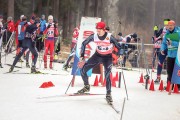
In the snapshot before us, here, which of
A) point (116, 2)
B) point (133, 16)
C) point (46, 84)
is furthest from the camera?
point (116, 2)

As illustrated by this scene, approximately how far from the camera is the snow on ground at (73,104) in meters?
8.07

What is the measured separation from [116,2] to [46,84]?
9478 cm

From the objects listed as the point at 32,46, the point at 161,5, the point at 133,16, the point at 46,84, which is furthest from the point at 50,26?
the point at 161,5

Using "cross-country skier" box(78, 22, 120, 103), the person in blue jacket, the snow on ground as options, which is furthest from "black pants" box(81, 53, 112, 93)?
the person in blue jacket

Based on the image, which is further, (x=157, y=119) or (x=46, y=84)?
(x=46, y=84)

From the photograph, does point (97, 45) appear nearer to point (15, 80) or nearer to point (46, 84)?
point (46, 84)

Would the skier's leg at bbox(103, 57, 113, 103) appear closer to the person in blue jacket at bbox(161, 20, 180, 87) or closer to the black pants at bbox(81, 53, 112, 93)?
the black pants at bbox(81, 53, 112, 93)

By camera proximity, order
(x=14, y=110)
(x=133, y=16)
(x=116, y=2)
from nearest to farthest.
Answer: (x=14, y=110) → (x=133, y=16) → (x=116, y=2)

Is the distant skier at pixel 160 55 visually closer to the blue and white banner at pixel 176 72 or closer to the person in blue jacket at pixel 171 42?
the person in blue jacket at pixel 171 42

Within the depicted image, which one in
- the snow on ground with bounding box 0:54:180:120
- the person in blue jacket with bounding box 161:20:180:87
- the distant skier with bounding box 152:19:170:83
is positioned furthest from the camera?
the distant skier with bounding box 152:19:170:83

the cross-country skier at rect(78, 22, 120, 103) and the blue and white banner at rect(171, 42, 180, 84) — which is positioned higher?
the cross-country skier at rect(78, 22, 120, 103)

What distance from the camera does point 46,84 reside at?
11.9 m

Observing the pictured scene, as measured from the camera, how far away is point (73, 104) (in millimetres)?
9266

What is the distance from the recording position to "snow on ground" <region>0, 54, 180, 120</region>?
8.07 meters
